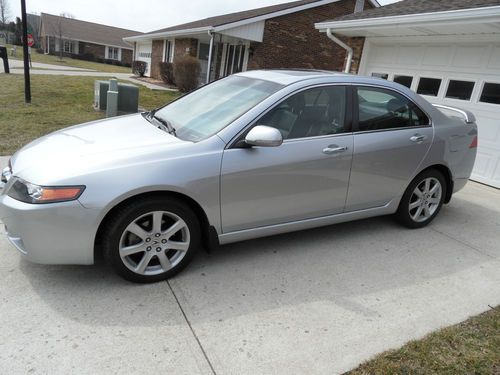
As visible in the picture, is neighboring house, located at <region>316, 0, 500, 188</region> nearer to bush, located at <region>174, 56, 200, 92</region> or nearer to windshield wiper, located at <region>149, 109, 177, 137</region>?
windshield wiper, located at <region>149, 109, 177, 137</region>

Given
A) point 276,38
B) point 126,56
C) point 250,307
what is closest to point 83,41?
point 126,56

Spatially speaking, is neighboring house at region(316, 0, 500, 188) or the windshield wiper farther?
A: neighboring house at region(316, 0, 500, 188)

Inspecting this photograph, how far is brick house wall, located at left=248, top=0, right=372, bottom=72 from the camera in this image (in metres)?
17.0

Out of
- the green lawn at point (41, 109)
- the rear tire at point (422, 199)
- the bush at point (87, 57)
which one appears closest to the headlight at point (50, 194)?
the rear tire at point (422, 199)

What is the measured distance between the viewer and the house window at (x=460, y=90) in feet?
22.5

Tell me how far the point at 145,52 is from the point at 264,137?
98.1ft

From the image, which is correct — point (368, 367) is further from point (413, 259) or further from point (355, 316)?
point (413, 259)

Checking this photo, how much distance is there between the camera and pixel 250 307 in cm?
280

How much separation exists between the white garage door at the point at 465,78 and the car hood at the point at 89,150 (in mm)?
5819

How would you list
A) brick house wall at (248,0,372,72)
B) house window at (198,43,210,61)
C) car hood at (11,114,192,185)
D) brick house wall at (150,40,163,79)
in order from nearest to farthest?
car hood at (11,114,192,185)
brick house wall at (248,0,372,72)
house window at (198,43,210,61)
brick house wall at (150,40,163,79)

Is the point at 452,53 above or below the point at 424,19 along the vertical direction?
below

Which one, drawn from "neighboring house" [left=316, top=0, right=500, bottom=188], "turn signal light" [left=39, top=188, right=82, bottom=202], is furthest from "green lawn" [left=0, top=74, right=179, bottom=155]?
"neighboring house" [left=316, top=0, right=500, bottom=188]

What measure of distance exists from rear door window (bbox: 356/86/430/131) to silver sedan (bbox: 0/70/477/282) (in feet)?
0.04

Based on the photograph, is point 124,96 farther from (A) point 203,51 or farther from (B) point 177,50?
(B) point 177,50
